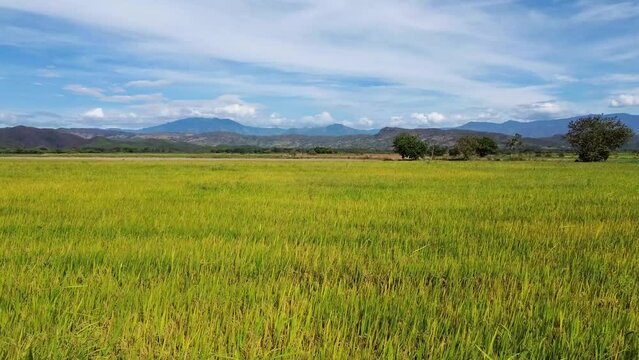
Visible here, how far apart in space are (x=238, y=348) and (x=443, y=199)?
10571mm

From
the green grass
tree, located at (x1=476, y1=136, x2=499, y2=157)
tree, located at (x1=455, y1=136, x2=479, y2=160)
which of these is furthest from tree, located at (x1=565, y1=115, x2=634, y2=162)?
the green grass

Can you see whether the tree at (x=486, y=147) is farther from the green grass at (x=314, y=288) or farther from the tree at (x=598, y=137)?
the green grass at (x=314, y=288)

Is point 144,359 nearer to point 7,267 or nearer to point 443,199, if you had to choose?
point 7,267

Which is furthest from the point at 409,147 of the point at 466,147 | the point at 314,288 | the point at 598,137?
the point at 314,288

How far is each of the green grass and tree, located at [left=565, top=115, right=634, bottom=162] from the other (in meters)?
79.7

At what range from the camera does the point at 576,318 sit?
322cm

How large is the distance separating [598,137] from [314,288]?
86.4m

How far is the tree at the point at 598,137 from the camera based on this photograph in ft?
253

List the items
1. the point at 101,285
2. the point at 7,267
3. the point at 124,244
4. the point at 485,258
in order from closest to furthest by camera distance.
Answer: the point at 101,285 → the point at 7,267 → the point at 485,258 → the point at 124,244

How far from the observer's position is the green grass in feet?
9.44

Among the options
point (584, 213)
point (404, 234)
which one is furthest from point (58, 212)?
point (584, 213)

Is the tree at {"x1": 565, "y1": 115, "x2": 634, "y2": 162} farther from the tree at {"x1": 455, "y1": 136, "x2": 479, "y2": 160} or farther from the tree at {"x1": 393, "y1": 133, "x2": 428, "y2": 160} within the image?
the tree at {"x1": 393, "y1": 133, "x2": 428, "y2": 160}

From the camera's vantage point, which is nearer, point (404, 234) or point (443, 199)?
point (404, 234)

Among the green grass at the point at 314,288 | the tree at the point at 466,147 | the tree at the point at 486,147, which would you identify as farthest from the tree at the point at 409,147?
the green grass at the point at 314,288
